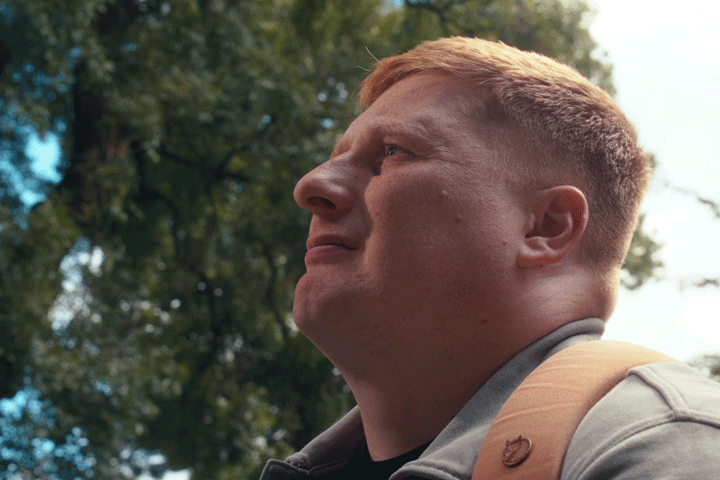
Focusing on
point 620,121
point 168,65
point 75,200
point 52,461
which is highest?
point 168,65

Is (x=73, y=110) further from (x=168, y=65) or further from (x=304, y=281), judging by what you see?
(x=304, y=281)

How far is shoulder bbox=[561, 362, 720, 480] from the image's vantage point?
0.88 metres

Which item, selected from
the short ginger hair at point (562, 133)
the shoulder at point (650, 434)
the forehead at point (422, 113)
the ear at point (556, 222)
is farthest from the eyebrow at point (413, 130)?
the shoulder at point (650, 434)

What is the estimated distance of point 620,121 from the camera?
1659mm

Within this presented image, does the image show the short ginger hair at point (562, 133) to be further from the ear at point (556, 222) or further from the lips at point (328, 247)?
the lips at point (328, 247)

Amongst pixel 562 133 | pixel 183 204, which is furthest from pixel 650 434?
pixel 183 204

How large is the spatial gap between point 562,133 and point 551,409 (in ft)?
2.37

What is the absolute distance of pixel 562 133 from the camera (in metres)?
1.56

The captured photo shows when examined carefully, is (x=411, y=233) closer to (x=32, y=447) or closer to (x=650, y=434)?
(x=650, y=434)

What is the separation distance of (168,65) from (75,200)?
59.2 inches

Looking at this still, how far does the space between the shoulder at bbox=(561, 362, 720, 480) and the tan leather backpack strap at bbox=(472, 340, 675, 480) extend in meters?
0.02

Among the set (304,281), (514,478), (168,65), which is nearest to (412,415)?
(304,281)

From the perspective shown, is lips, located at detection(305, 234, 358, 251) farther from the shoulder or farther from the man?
the shoulder

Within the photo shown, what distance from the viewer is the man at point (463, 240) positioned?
4.65ft
